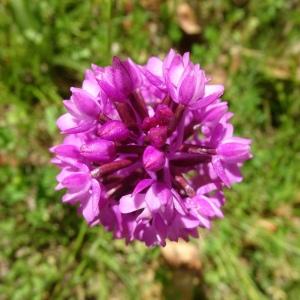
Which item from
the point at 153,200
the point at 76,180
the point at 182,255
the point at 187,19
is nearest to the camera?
the point at 153,200

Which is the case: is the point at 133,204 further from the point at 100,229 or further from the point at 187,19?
the point at 187,19

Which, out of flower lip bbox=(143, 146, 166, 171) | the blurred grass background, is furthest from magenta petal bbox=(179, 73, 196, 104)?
the blurred grass background

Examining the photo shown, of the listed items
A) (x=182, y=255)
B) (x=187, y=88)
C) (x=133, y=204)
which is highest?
(x=187, y=88)

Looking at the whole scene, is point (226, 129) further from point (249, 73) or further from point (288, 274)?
point (288, 274)

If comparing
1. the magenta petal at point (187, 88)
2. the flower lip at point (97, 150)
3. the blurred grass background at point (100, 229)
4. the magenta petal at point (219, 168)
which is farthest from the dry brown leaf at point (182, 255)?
the magenta petal at point (187, 88)

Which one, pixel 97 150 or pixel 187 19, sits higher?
pixel 187 19

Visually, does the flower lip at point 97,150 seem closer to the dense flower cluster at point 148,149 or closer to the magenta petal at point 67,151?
the dense flower cluster at point 148,149

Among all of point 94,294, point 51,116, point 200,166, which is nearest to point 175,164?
point 200,166

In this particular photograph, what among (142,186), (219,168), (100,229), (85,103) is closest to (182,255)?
(100,229)
